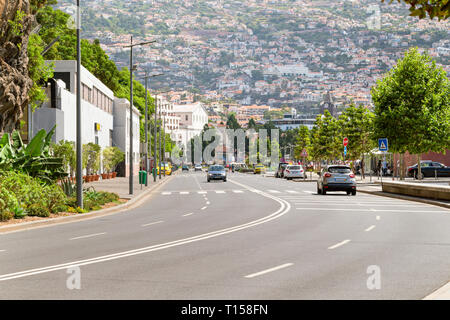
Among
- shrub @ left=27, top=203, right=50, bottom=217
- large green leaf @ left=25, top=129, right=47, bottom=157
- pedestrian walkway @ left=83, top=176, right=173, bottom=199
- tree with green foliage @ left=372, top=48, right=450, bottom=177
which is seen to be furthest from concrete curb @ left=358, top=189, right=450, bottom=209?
large green leaf @ left=25, top=129, right=47, bottom=157

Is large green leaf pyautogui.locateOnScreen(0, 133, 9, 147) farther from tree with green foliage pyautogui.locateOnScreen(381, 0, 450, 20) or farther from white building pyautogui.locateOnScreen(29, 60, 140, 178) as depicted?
tree with green foliage pyautogui.locateOnScreen(381, 0, 450, 20)

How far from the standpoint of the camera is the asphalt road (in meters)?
8.75

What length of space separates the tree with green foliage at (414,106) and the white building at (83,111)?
78.9 feet

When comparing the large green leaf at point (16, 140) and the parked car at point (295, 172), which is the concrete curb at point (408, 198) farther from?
the parked car at point (295, 172)

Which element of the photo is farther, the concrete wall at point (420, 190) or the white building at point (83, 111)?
the white building at point (83, 111)

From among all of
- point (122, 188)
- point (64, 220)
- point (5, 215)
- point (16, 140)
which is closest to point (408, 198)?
point (64, 220)

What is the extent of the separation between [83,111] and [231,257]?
47441mm

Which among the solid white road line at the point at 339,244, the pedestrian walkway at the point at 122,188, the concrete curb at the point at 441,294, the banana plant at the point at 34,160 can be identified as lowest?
the pedestrian walkway at the point at 122,188

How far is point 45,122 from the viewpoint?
4572cm

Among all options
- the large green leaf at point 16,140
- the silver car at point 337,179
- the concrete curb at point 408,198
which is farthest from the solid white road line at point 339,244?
the silver car at point 337,179

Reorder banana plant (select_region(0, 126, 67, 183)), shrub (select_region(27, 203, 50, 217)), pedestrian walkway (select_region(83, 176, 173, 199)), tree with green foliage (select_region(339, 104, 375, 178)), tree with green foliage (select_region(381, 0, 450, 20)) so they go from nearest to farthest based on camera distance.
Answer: tree with green foliage (select_region(381, 0, 450, 20)), shrub (select_region(27, 203, 50, 217)), banana plant (select_region(0, 126, 67, 183)), pedestrian walkway (select_region(83, 176, 173, 199)), tree with green foliage (select_region(339, 104, 375, 178))

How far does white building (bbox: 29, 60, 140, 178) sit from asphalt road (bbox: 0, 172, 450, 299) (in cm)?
1901

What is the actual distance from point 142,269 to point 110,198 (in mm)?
19378

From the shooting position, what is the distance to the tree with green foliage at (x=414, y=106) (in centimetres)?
5162
